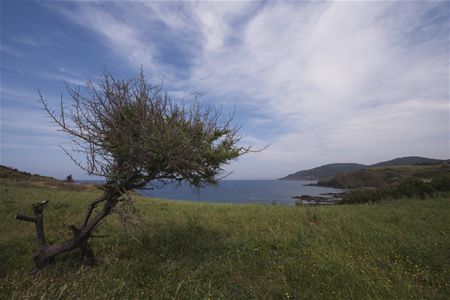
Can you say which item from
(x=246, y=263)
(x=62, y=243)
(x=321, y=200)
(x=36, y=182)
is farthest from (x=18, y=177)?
(x=321, y=200)

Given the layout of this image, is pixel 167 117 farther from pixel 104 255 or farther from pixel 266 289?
pixel 266 289

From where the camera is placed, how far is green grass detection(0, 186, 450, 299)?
4.76 meters

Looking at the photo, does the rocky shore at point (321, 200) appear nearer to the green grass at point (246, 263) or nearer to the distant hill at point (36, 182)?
the green grass at point (246, 263)

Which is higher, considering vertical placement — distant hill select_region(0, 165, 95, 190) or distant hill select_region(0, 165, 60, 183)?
distant hill select_region(0, 165, 60, 183)

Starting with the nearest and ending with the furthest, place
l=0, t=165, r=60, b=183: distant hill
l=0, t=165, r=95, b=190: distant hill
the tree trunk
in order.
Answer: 1. the tree trunk
2. l=0, t=165, r=95, b=190: distant hill
3. l=0, t=165, r=60, b=183: distant hill

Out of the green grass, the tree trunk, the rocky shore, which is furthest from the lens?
the rocky shore

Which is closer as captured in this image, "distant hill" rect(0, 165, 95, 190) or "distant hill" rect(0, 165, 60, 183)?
"distant hill" rect(0, 165, 95, 190)

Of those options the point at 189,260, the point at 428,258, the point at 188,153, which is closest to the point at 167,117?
the point at 188,153

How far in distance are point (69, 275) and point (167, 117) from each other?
443cm

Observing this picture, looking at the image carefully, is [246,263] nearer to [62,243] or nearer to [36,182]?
[62,243]

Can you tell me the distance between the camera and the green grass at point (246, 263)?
476cm

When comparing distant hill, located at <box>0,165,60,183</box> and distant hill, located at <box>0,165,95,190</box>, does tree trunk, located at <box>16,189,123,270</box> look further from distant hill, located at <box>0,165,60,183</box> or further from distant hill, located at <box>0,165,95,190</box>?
distant hill, located at <box>0,165,60,183</box>

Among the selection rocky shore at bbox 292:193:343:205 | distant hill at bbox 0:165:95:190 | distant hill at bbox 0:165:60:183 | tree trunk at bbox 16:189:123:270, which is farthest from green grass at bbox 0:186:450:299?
distant hill at bbox 0:165:60:183

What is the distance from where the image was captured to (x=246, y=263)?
20.5 ft
